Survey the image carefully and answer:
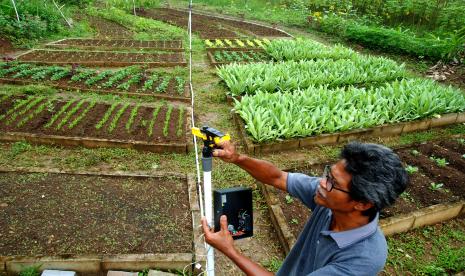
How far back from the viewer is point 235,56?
375 inches

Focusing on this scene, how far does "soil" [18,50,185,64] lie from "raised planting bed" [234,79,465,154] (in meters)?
3.97

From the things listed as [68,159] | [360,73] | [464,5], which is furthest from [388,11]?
[68,159]

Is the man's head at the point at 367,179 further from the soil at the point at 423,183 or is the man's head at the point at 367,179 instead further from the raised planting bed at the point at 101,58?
the raised planting bed at the point at 101,58

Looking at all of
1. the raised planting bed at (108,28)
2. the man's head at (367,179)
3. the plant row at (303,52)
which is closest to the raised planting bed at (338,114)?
the plant row at (303,52)

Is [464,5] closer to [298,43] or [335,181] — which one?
[298,43]

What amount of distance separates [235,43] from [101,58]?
4548mm

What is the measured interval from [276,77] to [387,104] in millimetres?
2217

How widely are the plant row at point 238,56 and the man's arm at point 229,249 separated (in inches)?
304

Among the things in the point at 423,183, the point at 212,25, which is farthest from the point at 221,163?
the point at 212,25

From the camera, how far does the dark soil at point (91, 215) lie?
3.16 metres

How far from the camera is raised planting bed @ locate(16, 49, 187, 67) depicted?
8.21 meters

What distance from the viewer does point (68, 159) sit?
4.60 m

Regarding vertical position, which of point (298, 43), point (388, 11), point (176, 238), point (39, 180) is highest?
point (388, 11)

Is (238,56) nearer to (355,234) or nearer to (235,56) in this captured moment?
(235,56)
